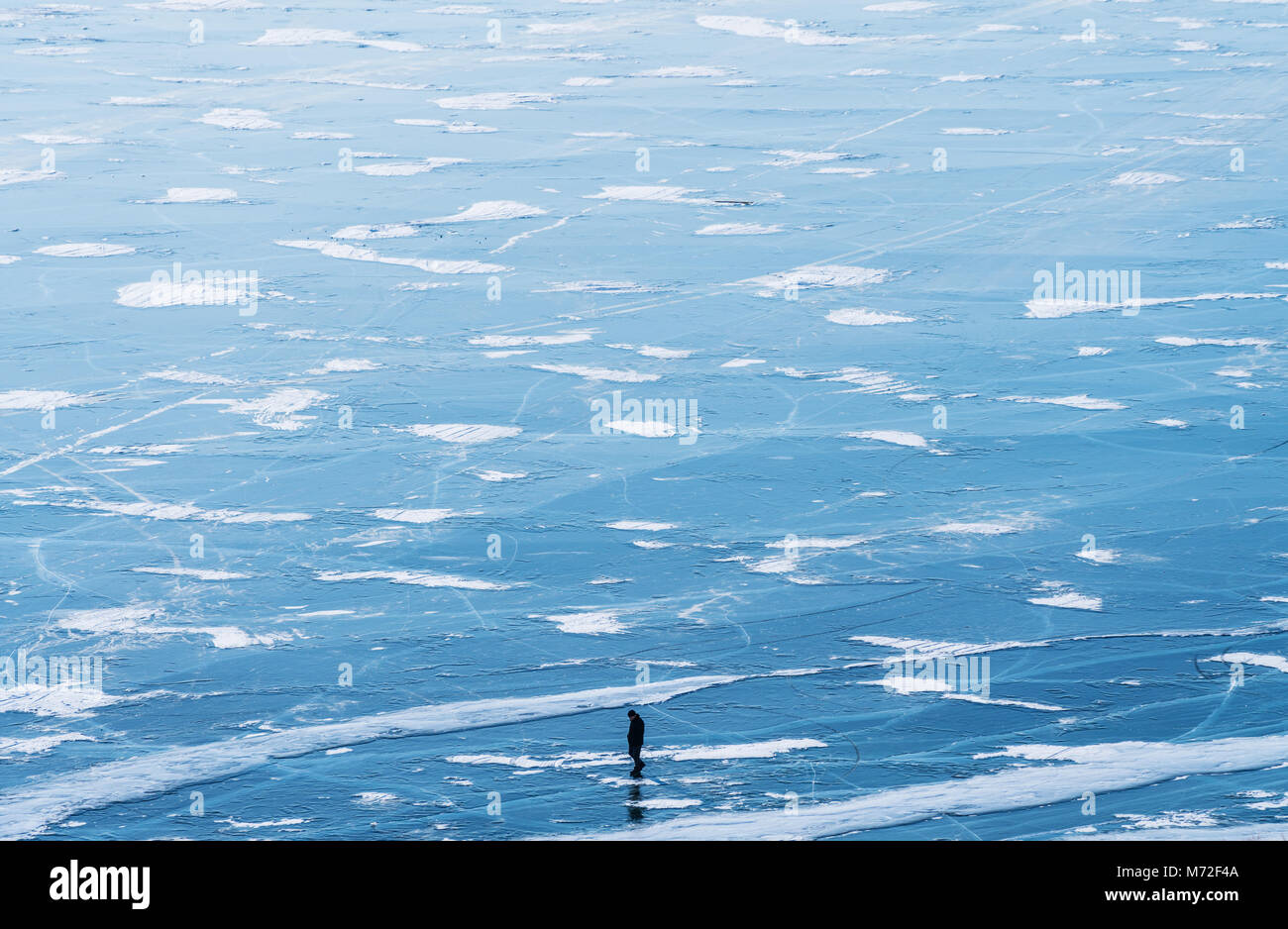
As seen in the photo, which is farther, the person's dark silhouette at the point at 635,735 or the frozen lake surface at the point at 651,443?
the frozen lake surface at the point at 651,443

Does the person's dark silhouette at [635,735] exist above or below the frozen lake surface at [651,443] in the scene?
below

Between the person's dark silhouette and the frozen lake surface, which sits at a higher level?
the frozen lake surface

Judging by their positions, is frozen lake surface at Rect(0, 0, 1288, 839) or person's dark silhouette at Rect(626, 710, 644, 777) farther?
frozen lake surface at Rect(0, 0, 1288, 839)

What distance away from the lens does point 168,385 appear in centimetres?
1723

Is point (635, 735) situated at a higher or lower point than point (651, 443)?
lower

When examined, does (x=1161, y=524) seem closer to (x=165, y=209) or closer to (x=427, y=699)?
(x=427, y=699)

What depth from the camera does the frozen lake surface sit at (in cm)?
998

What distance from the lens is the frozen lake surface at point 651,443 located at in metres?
9.98

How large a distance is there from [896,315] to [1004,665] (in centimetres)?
825

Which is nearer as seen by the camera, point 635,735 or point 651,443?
point 635,735

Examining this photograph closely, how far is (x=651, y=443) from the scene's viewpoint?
1565cm
